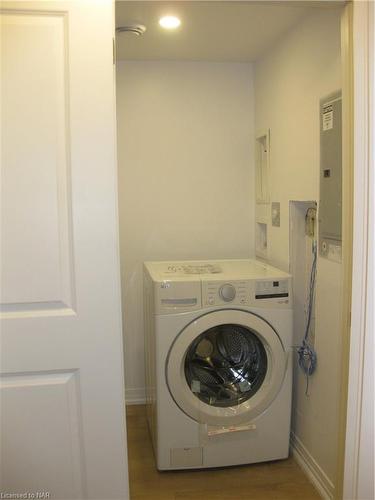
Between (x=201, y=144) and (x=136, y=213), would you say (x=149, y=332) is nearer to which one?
(x=136, y=213)

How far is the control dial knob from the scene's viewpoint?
7.61 ft

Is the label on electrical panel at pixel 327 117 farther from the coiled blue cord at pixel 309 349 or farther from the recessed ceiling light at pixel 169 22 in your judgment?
the recessed ceiling light at pixel 169 22

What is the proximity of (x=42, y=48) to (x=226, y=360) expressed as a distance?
1.75 meters

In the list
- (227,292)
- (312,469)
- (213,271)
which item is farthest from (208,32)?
(312,469)

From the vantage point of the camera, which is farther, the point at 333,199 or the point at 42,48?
the point at 333,199

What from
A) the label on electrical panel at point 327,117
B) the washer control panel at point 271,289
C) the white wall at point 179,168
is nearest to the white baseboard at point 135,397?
the white wall at point 179,168

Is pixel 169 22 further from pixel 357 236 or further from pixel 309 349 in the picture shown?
pixel 309 349

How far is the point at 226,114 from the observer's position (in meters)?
3.21

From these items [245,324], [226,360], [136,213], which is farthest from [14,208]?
[136,213]

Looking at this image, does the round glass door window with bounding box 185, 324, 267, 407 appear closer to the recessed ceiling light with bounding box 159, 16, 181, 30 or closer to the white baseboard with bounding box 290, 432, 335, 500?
the white baseboard with bounding box 290, 432, 335, 500

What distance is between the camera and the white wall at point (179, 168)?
123 inches

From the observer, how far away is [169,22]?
2.41 m

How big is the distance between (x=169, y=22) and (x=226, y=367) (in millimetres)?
1788

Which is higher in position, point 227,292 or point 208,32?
point 208,32
